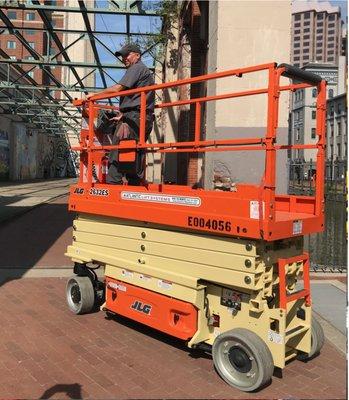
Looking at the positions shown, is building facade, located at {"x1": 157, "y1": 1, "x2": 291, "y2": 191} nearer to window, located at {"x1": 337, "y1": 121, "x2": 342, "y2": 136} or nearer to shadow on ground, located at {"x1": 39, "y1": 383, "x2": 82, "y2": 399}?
shadow on ground, located at {"x1": 39, "y1": 383, "x2": 82, "y2": 399}

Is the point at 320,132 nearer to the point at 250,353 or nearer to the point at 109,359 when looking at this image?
the point at 250,353

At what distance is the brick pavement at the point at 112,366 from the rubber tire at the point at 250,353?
75 millimetres

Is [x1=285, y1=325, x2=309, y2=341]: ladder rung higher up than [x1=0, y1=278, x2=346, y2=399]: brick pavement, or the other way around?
[x1=285, y1=325, x2=309, y2=341]: ladder rung

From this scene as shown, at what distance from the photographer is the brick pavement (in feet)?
A: 12.7

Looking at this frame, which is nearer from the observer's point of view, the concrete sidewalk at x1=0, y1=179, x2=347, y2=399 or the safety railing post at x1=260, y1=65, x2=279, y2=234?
the safety railing post at x1=260, y1=65, x2=279, y2=234

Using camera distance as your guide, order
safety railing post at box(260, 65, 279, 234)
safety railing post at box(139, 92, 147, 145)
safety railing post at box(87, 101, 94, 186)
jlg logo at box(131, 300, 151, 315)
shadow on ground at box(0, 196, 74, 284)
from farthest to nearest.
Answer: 1. shadow on ground at box(0, 196, 74, 284)
2. safety railing post at box(87, 101, 94, 186)
3. safety railing post at box(139, 92, 147, 145)
4. jlg logo at box(131, 300, 151, 315)
5. safety railing post at box(260, 65, 279, 234)

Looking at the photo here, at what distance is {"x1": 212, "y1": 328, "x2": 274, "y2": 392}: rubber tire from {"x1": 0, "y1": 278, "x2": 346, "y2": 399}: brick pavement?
75 millimetres

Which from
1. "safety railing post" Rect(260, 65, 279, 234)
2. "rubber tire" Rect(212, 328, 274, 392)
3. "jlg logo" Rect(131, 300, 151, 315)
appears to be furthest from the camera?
"jlg logo" Rect(131, 300, 151, 315)

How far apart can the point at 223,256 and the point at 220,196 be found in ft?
1.83

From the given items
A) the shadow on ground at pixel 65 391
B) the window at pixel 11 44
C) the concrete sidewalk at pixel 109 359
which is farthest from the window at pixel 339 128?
the shadow on ground at pixel 65 391

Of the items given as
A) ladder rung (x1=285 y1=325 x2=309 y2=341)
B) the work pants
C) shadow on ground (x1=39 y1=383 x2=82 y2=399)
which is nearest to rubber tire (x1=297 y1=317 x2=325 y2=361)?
ladder rung (x1=285 y1=325 x2=309 y2=341)

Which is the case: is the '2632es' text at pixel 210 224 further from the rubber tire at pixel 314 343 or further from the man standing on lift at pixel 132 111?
the rubber tire at pixel 314 343

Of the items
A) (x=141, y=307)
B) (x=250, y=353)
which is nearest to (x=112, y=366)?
(x=141, y=307)

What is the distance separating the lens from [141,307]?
16.0 feet
